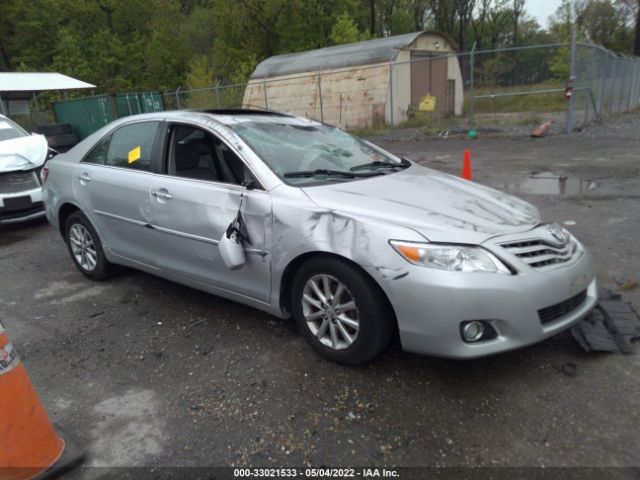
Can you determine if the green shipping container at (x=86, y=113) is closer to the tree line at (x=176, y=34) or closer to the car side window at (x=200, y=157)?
the tree line at (x=176, y=34)

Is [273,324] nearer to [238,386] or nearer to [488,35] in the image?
[238,386]

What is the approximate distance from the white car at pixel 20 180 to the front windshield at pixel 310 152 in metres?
4.87

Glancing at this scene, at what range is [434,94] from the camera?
20.1 meters

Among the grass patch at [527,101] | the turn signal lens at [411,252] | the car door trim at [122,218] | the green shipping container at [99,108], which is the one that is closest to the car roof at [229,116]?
the car door trim at [122,218]

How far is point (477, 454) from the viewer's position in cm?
225

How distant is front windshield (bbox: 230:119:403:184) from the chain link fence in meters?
11.2

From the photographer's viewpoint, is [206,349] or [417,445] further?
[206,349]

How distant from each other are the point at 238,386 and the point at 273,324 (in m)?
0.79

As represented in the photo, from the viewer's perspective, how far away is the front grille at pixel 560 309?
2.60 meters

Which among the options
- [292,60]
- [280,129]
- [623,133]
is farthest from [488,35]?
[280,129]

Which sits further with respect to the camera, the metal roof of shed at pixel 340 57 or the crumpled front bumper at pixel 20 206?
the metal roof of shed at pixel 340 57

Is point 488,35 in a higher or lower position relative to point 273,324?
higher

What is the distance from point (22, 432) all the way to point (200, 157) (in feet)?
7.27

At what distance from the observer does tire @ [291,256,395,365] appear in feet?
8.80
